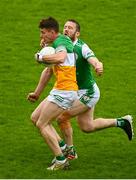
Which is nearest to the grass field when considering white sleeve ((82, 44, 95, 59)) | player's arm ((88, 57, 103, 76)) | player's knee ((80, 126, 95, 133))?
player's knee ((80, 126, 95, 133))

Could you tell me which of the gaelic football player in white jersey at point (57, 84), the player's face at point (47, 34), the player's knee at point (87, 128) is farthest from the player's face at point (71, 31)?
the player's knee at point (87, 128)

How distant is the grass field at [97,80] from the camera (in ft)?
40.8

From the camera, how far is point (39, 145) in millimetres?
13641

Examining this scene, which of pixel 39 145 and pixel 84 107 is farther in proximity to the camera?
pixel 39 145

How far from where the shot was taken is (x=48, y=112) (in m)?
11.9

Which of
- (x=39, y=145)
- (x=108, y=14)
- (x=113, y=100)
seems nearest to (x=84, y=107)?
(x=39, y=145)

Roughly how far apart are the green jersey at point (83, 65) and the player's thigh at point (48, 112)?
2.91ft

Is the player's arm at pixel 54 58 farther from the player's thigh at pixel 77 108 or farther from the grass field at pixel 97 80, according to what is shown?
the grass field at pixel 97 80

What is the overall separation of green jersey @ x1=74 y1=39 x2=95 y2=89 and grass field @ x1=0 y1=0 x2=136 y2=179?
1129 millimetres

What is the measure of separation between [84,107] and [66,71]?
925 mm

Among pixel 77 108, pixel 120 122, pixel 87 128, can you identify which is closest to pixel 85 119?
pixel 87 128

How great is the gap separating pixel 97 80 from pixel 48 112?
6.03m

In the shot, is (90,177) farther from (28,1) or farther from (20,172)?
(28,1)

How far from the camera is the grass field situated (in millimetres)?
12422
